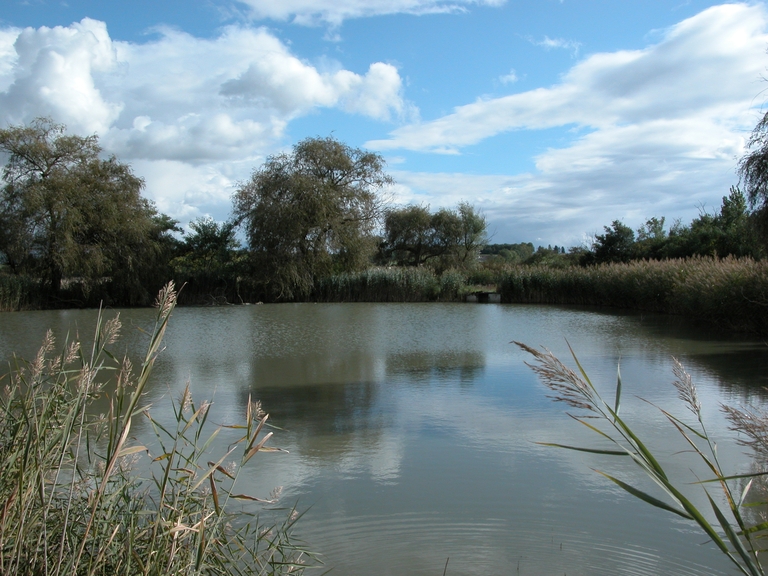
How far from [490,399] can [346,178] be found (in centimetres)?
1936

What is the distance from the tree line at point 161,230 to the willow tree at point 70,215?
0.03 meters

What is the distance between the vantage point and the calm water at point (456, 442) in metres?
2.95

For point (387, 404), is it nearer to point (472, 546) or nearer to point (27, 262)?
point (472, 546)

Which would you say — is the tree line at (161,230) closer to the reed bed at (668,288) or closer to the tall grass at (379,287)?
the tall grass at (379,287)

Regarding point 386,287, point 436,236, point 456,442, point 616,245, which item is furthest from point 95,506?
point 436,236

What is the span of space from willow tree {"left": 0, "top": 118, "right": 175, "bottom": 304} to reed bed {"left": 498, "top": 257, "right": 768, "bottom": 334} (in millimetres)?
13179

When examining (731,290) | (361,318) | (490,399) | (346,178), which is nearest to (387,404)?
(490,399)

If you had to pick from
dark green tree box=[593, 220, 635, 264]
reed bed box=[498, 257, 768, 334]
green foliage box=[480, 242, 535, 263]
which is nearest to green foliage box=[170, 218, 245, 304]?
reed bed box=[498, 257, 768, 334]

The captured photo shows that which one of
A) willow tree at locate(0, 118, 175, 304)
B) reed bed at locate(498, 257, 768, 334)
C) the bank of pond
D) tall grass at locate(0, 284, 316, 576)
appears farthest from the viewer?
willow tree at locate(0, 118, 175, 304)

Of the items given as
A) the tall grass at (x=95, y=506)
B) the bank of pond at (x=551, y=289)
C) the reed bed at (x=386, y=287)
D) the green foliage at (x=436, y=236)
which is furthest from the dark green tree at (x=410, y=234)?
the tall grass at (x=95, y=506)

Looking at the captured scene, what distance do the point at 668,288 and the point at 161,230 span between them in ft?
56.4

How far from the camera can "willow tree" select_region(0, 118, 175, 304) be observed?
18.6m

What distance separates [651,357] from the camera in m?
8.75

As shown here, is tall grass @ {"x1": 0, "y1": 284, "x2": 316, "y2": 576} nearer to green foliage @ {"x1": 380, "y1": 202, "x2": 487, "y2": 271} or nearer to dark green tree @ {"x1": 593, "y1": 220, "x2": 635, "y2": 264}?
dark green tree @ {"x1": 593, "y1": 220, "x2": 635, "y2": 264}
